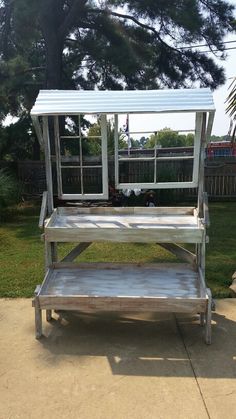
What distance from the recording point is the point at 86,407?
2865mm

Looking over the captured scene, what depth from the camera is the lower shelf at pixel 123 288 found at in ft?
12.3

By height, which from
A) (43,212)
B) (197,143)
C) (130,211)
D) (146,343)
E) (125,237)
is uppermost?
(197,143)

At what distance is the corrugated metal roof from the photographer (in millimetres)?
4055

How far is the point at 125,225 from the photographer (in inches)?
174

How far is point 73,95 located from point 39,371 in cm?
285

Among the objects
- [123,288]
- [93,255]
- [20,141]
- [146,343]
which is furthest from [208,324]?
[20,141]

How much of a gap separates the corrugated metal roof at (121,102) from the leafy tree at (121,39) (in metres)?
10.1

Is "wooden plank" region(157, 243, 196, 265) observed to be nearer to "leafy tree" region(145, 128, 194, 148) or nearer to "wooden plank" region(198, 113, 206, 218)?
"wooden plank" region(198, 113, 206, 218)

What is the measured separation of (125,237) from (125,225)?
0.94 ft

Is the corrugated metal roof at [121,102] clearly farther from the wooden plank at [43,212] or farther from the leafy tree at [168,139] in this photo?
the wooden plank at [43,212]

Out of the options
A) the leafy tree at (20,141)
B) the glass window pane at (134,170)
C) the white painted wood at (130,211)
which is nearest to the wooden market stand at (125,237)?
the white painted wood at (130,211)

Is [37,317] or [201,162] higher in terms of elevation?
[201,162]

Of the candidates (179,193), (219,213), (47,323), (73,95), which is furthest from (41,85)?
(47,323)

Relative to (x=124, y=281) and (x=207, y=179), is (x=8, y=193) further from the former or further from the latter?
(x=124, y=281)
